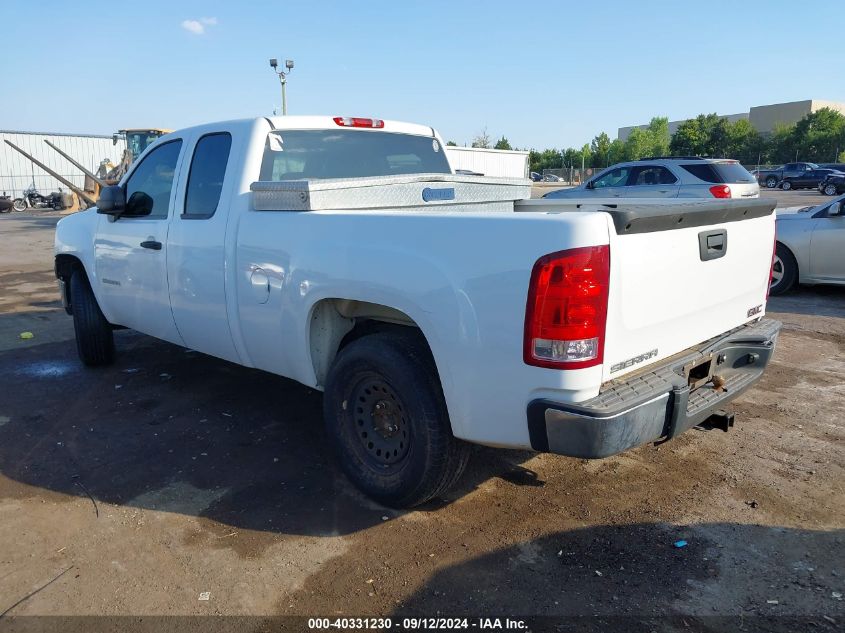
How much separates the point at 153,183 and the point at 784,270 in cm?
794

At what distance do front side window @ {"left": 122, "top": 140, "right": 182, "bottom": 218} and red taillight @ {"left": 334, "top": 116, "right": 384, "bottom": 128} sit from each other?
1.18 m

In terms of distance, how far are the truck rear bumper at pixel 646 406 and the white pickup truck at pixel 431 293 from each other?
1cm

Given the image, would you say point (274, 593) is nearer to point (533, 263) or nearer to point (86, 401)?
point (533, 263)

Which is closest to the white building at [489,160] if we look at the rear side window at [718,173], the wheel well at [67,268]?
the rear side window at [718,173]

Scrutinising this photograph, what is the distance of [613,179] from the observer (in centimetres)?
1366

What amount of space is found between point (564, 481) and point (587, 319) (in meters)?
1.54

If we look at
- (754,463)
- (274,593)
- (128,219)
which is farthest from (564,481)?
(128,219)

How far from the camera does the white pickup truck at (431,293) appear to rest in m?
2.71

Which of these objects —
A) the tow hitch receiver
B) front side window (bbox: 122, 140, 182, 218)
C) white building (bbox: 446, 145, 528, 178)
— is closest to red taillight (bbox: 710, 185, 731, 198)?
the tow hitch receiver

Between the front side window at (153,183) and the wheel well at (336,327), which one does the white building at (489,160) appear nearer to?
the front side window at (153,183)

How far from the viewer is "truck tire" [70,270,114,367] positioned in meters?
5.92

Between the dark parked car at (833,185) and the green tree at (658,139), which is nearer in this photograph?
the dark parked car at (833,185)

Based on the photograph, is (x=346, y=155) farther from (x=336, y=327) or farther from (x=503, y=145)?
(x=503, y=145)

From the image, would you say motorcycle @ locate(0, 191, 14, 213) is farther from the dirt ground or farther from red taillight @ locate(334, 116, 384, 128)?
red taillight @ locate(334, 116, 384, 128)
